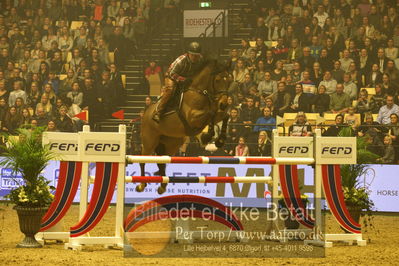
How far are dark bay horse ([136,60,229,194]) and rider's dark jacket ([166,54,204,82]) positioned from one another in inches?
3.7

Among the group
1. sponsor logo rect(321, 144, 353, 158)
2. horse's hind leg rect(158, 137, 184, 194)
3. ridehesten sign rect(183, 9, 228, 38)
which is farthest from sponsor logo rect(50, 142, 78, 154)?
ridehesten sign rect(183, 9, 228, 38)

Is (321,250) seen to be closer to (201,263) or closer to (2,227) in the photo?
(201,263)

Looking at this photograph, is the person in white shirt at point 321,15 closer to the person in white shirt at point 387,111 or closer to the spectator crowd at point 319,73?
the spectator crowd at point 319,73

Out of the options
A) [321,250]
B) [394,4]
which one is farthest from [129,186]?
[394,4]

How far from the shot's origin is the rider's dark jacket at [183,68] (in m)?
9.84

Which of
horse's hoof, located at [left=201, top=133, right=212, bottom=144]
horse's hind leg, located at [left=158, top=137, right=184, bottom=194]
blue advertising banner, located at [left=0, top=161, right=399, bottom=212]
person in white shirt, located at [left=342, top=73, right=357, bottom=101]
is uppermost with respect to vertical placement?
person in white shirt, located at [left=342, top=73, right=357, bottom=101]

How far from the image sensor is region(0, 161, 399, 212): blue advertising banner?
14.2 m

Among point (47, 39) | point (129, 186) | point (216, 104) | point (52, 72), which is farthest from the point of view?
point (47, 39)

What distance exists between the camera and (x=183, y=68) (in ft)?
32.6

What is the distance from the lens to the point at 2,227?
10.9 metres

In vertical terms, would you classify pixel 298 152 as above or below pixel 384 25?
below

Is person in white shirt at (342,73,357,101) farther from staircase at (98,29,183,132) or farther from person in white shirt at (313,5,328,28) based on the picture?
staircase at (98,29,183,132)

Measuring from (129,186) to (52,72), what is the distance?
7.16 metres

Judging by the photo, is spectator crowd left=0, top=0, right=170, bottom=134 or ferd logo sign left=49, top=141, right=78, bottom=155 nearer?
ferd logo sign left=49, top=141, right=78, bottom=155
